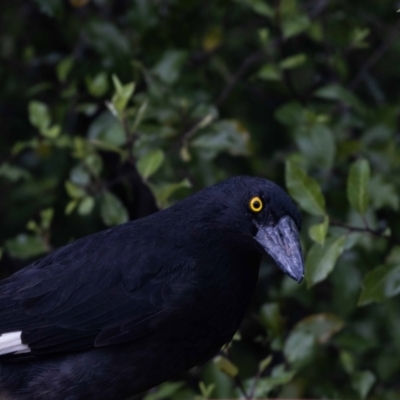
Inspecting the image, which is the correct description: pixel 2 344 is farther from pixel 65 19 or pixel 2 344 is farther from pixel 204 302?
pixel 65 19

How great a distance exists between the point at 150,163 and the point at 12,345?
0.77 m

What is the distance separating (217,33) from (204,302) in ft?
5.29

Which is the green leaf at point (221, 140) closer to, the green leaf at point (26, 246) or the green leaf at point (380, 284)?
the green leaf at point (26, 246)

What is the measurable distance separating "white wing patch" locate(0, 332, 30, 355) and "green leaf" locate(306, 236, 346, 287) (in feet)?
2.68

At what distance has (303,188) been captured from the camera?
2.91m

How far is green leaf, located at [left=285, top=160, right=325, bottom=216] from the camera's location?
2.90m

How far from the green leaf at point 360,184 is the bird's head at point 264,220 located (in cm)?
32

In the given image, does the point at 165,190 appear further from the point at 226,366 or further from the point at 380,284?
the point at 380,284

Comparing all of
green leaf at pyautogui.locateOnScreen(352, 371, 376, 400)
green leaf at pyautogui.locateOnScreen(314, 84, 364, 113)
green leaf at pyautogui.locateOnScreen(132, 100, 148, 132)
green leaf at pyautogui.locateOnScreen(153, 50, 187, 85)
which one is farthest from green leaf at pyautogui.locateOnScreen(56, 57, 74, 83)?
green leaf at pyautogui.locateOnScreen(352, 371, 376, 400)

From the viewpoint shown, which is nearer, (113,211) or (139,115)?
(139,115)

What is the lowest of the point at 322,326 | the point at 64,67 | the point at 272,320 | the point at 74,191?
the point at 322,326

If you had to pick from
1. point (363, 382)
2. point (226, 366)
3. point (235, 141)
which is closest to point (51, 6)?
point (235, 141)

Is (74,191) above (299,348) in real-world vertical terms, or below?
above

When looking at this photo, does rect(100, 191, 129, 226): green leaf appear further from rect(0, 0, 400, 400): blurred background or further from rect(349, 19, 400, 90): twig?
rect(349, 19, 400, 90): twig
